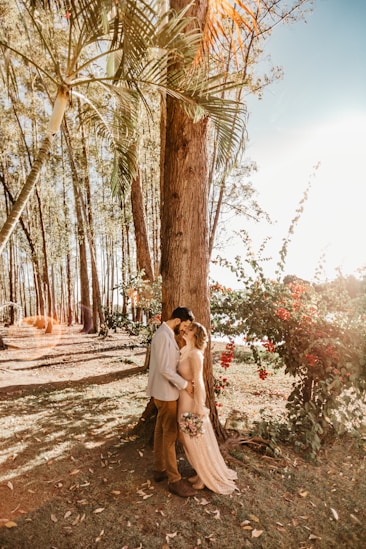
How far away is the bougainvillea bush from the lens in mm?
5051

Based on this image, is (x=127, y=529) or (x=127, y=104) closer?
(x=127, y=529)

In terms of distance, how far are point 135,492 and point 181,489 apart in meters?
0.51

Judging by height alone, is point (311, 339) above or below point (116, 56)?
below

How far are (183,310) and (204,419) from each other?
3.92 feet

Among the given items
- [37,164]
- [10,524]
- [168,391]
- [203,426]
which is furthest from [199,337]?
[37,164]

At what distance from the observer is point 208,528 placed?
3369 mm

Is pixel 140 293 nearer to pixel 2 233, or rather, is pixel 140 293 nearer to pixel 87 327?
pixel 2 233

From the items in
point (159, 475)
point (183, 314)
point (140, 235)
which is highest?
point (140, 235)

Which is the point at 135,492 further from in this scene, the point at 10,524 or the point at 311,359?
the point at 311,359

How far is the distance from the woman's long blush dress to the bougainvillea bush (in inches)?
63.8

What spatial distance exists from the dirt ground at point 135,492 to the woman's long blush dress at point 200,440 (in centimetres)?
16

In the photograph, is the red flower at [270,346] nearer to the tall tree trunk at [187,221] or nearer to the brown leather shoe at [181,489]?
the tall tree trunk at [187,221]

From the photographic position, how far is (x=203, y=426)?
379 centimetres

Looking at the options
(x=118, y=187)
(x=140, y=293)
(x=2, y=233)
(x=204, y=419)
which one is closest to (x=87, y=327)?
(x=140, y=293)
